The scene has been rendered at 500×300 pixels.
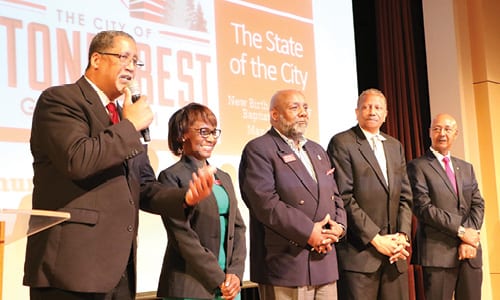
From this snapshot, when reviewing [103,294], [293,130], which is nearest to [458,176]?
[293,130]

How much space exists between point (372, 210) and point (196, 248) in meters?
1.31

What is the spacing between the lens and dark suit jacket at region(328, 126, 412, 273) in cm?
373

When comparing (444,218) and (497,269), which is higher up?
(444,218)

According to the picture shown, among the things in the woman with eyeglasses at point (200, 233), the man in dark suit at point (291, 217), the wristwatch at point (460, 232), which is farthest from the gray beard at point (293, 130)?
the wristwatch at point (460, 232)

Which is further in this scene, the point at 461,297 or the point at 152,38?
the point at 461,297

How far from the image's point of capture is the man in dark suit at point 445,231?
175 inches

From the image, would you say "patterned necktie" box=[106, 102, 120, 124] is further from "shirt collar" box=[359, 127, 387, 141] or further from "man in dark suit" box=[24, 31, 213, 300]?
"shirt collar" box=[359, 127, 387, 141]

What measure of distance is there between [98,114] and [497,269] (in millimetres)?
5049

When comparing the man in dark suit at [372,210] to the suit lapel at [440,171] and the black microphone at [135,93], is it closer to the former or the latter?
the suit lapel at [440,171]

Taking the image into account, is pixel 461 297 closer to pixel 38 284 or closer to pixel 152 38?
pixel 152 38

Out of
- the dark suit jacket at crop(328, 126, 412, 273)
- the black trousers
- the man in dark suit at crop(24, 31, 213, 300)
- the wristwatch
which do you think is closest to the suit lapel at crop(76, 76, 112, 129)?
the man in dark suit at crop(24, 31, 213, 300)

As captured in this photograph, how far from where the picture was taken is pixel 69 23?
3627 mm

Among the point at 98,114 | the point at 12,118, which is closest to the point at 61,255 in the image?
the point at 98,114

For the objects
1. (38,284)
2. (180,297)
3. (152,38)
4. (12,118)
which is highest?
(152,38)
